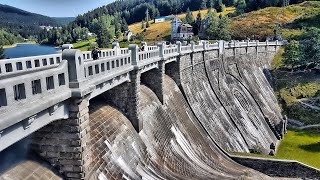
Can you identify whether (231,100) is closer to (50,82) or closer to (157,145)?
(157,145)

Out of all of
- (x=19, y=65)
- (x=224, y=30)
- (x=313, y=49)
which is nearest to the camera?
(x=19, y=65)

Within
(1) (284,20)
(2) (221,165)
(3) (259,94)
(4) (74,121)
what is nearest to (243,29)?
(1) (284,20)

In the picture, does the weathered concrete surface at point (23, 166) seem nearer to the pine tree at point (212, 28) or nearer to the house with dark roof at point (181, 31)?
the pine tree at point (212, 28)

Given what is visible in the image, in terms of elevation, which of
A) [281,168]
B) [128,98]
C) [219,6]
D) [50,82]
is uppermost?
[219,6]

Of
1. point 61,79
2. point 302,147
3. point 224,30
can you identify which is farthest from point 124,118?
point 224,30

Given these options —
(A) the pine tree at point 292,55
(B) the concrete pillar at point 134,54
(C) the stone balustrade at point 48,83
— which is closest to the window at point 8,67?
(C) the stone balustrade at point 48,83

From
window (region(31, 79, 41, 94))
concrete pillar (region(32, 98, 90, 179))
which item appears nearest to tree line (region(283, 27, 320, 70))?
concrete pillar (region(32, 98, 90, 179))

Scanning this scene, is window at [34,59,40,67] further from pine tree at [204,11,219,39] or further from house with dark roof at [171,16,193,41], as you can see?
house with dark roof at [171,16,193,41]
